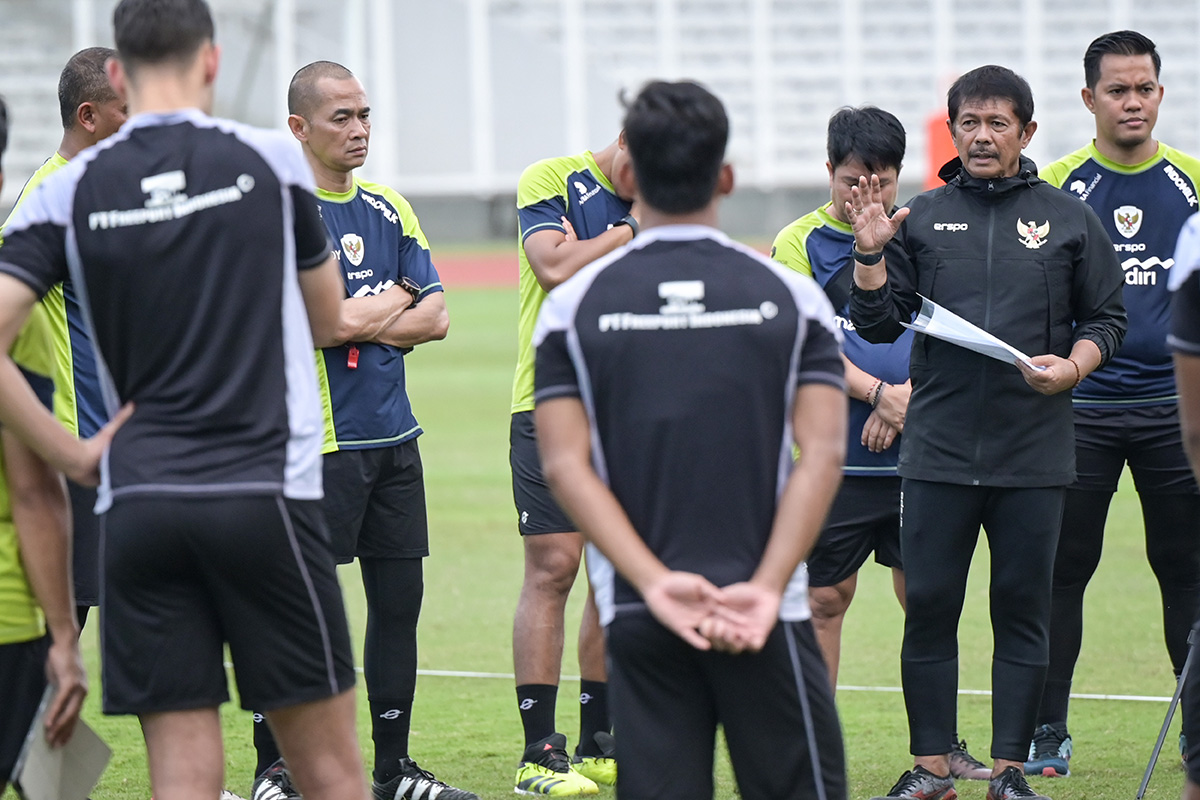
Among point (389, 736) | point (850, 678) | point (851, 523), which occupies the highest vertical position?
point (851, 523)

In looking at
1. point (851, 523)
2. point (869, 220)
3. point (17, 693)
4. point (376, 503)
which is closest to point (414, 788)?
point (376, 503)

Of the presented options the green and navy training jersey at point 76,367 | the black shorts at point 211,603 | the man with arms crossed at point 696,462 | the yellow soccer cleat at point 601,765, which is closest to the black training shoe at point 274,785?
the yellow soccer cleat at point 601,765

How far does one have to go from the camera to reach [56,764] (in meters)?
3.16

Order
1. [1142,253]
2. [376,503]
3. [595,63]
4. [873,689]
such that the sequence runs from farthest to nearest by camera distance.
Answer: [595,63] < [873,689] < [1142,253] < [376,503]

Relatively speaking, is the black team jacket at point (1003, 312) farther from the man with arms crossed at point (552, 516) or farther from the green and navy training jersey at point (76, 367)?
the green and navy training jersey at point (76, 367)

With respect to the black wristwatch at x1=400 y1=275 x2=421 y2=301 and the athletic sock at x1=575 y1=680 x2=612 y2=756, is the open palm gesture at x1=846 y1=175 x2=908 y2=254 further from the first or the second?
the athletic sock at x1=575 y1=680 x2=612 y2=756

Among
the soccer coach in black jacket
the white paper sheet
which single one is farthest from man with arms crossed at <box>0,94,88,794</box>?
the white paper sheet

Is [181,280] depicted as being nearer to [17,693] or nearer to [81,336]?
[17,693]

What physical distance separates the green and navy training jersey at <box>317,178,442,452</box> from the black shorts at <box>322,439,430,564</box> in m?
0.05

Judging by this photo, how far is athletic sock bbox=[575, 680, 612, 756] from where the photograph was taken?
16.6 ft

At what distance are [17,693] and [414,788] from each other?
69.0 inches

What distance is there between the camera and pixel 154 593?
9.64ft

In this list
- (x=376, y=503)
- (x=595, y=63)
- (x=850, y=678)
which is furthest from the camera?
(x=595, y=63)

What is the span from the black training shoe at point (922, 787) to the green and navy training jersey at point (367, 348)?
1.87 metres
